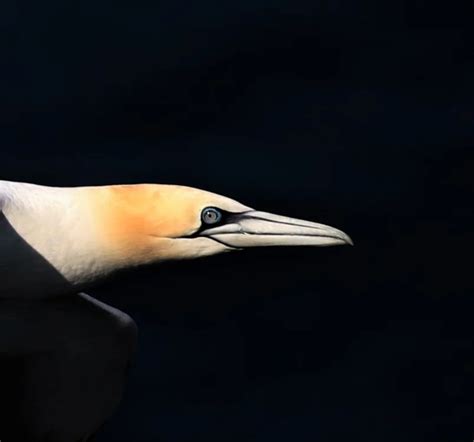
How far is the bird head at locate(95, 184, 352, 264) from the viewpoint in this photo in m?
11.0

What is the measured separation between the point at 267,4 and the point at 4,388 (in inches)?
145

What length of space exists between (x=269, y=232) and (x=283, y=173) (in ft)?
9.19

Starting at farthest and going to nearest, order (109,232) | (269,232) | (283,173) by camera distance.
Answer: (283,173)
(269,232)
(109,232)

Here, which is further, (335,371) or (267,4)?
(267,4)

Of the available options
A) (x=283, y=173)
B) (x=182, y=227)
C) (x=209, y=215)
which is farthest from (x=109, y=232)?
(x=283, y=173)

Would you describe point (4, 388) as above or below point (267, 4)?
below

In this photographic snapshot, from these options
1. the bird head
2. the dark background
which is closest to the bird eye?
the bird head

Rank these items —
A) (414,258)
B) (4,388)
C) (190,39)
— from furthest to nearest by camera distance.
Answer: (190,39)
(414,258)
(4,388)

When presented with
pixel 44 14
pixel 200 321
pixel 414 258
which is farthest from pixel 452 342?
pixel 44 14

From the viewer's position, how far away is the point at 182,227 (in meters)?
11.0

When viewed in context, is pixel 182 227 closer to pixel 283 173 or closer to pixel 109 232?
pixel 109 232

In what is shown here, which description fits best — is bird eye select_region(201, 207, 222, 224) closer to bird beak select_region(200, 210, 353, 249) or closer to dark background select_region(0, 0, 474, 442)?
bird beak select_region(200, 210, 353, 249)

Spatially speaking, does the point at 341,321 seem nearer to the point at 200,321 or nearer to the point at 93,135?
the point at 200,321

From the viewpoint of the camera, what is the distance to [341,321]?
13359 mm
